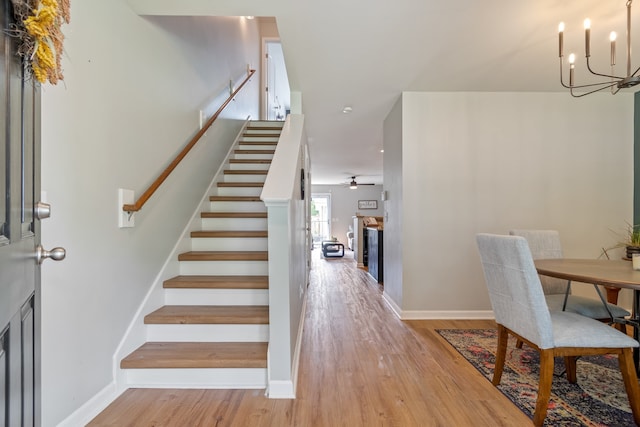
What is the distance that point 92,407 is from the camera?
1548mm

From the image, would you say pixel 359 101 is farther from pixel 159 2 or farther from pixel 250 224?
pixel 159 2

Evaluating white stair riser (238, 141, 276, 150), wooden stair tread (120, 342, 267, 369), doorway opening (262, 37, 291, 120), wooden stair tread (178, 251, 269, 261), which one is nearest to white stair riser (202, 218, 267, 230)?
wooden stair tread (178, 251, 269, 261)

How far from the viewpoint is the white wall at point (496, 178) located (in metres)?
3.18

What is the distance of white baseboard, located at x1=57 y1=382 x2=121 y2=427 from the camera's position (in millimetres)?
1430

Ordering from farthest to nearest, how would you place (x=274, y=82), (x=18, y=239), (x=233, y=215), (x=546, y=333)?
1. (x=274, y=82)
2. (x=233, y=215)
3. (x=546, y=333)
4. (x=18, y=239)

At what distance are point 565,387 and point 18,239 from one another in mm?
2704

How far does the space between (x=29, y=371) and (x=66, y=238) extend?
33.2 inches

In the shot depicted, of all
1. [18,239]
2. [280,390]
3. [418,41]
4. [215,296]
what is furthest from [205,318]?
[418,41]

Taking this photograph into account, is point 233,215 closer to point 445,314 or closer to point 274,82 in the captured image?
point 445,314

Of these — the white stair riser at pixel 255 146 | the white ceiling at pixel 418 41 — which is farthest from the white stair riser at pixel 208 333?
the white stair riser at pixel 255 146

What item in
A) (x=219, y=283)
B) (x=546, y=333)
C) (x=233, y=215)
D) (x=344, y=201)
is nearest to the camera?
(x=546, y=333)

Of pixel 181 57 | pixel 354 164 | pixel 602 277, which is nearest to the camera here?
pixel 602 277

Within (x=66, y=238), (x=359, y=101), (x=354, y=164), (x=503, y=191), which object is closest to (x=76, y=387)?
Result: (x=66, y=238)

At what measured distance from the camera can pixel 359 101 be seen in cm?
345
